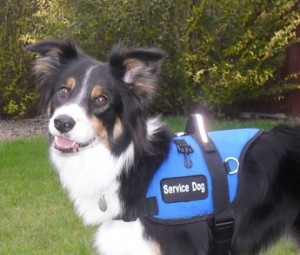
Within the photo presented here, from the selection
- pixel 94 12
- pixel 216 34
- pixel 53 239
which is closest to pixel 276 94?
pixel 216 34

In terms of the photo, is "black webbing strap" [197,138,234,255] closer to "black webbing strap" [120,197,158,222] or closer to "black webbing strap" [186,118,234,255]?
"black webbing strap" [186,118,234,255]

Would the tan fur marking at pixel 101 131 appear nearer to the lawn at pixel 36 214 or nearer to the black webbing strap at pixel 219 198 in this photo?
the black webbing strap at pixel 219 198

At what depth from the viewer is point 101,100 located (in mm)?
3607

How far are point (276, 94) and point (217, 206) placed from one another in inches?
288

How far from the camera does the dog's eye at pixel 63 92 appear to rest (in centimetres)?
365

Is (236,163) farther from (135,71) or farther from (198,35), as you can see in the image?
(198,35)

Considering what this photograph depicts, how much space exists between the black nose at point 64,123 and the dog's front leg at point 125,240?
657 millimetres

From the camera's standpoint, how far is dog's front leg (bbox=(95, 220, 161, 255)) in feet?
11.6

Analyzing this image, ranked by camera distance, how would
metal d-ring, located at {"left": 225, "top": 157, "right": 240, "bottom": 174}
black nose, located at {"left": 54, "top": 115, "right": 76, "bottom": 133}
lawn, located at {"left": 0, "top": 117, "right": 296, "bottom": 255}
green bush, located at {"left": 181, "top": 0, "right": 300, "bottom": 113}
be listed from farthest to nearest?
green bush, located at {"left": 181, "top": 0, "right": 300, "bottom": 113}, lawn, located at {"left": 0, "top": 117, "right": 296, "bottom": 255}, metal d-ring, located at {"left": 225, "top": 157, "right": 240, "bottom": 174}, black nose, located at {"left": 54, "top": 115, "right": 76, "bottom": 133}

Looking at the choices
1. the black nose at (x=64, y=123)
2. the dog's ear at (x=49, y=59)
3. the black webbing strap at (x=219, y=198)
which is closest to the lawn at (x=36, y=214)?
the black webbing strap at (x=219, y=198)

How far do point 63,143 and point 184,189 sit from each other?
76 cm

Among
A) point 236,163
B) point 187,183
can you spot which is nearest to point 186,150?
point 187,183

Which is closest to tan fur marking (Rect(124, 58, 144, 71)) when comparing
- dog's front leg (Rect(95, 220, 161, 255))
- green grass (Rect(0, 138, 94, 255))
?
dog's front leg (Rect(95, 220, 161, 255))

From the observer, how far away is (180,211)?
3.58m
